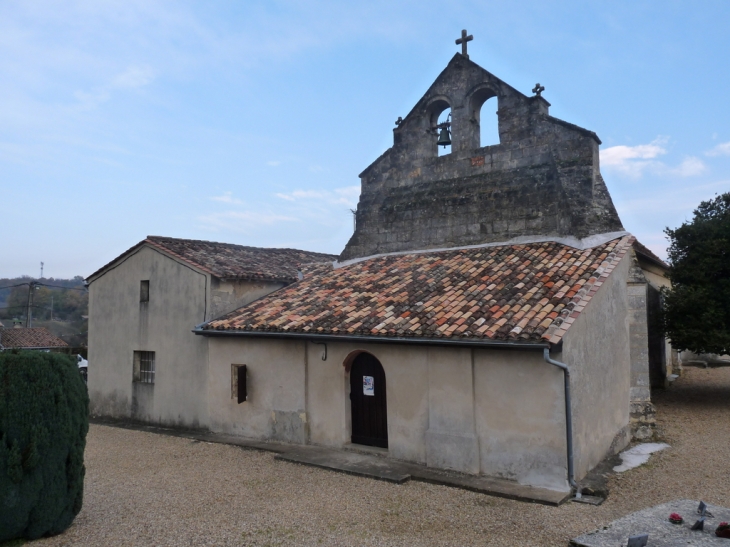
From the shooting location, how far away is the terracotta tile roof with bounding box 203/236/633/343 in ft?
28.1

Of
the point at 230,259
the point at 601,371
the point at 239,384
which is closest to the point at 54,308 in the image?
the point at 230,259

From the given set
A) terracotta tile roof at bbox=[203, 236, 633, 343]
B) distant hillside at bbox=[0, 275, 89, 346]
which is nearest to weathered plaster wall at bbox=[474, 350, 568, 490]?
terracotta tile roof at bbox=[203, 236, 633, 343]

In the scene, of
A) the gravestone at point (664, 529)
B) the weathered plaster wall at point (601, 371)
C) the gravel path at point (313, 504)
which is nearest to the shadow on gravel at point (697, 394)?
the gravel path at point (313, 504)

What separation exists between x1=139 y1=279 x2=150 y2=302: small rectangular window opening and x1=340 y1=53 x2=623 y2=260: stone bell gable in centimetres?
539

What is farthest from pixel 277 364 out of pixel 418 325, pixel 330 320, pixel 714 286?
pixel 714 286

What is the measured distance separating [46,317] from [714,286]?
6917cm

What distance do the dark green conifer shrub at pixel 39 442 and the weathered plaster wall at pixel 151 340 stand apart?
20.3 feet

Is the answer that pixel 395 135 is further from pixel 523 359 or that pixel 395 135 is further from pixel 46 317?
pixel 46 317

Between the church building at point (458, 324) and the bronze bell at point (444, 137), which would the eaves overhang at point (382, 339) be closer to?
the church building at point (458, 324)

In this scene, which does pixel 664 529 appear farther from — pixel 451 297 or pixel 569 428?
pixel 451 297

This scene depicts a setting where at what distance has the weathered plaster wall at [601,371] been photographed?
27.6ft

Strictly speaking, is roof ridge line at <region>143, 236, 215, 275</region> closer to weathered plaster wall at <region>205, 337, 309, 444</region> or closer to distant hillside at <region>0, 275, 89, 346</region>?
weathered plaster wall at <region>205, 337, 309, 444</region>

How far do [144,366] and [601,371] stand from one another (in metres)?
11.3

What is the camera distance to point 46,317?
63531mm
